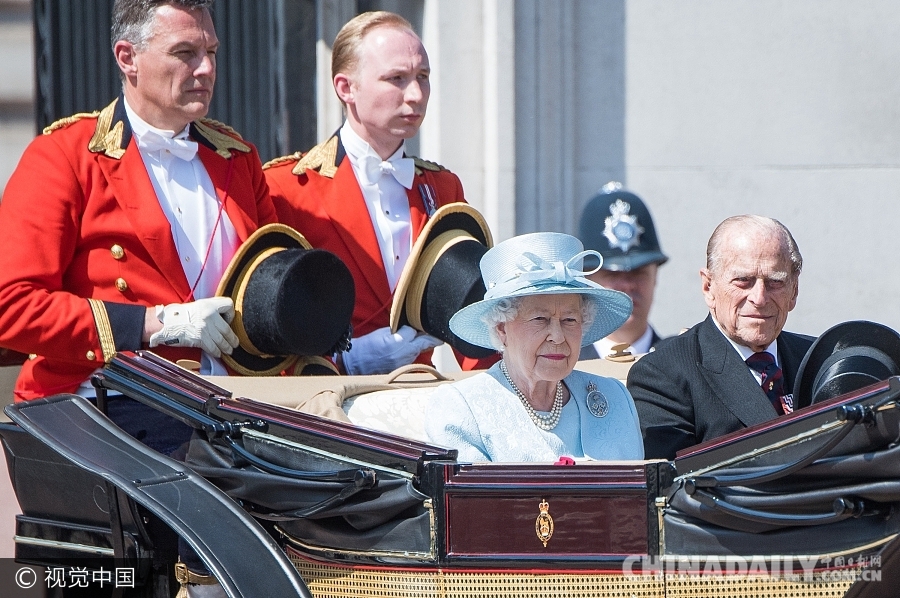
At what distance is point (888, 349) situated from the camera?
321 cm

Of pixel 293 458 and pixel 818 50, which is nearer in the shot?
pixel 293 458

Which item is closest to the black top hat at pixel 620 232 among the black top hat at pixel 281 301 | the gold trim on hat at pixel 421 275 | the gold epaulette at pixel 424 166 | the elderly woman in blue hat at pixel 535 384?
the gold epaulette at pixel 424 166

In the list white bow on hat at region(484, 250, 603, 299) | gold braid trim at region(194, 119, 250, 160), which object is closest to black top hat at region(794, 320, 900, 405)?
white bow on hat at region(484, 250, 603, 299)

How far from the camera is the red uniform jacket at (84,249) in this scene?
328 cm

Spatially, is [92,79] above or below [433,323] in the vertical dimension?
above

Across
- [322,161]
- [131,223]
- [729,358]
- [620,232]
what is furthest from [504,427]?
[620,232]

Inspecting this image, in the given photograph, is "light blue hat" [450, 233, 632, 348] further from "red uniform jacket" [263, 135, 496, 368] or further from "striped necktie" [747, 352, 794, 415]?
"red uniform jacket" [263, 135, 496, 368]

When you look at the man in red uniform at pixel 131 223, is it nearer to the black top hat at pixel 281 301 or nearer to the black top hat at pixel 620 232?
the black top hat at pixel 281 301

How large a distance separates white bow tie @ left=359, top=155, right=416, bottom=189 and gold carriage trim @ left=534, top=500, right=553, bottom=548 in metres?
1.64

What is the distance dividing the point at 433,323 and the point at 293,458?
99 centimetres

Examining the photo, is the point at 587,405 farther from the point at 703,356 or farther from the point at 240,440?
the point at 240,440

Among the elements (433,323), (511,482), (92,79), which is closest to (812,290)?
(433,323)

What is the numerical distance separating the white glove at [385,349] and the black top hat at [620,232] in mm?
1026

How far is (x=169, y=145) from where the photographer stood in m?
3.59
